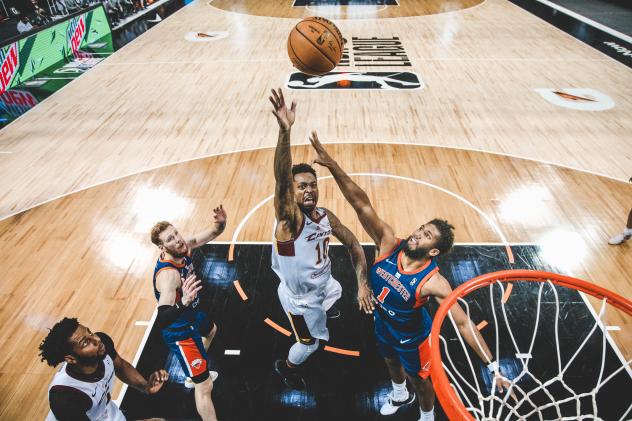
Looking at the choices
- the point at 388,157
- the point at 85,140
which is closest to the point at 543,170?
the point at 388,157

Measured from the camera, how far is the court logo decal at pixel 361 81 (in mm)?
9219

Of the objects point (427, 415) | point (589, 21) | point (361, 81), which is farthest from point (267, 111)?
point (589, 21)

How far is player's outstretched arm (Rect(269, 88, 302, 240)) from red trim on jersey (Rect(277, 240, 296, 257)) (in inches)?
2.0

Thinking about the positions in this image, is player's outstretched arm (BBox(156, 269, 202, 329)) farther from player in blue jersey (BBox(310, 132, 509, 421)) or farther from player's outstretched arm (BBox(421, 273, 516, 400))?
player's outstretched arm (BBox(421, 273, 516, 400))

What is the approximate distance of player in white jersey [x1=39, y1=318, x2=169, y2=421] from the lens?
2279 millimetres

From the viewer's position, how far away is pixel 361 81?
9.45 metres

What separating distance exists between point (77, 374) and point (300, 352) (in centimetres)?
157

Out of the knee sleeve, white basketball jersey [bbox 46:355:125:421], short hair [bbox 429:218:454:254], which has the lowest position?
→ the knee sleeve

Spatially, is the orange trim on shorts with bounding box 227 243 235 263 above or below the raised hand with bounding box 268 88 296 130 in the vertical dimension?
below

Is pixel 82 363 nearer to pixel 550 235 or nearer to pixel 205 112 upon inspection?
pixel 550 235

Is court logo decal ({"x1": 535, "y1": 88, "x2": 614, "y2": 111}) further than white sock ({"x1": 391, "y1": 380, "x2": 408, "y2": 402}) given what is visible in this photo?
Yes

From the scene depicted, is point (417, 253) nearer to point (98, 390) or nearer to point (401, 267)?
point (401, 267)

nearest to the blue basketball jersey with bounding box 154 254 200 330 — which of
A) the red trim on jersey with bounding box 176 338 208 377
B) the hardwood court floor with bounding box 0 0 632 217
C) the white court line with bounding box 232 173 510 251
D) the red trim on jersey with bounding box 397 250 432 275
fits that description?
the red trim on jersey with bounding box 176 338 208 377

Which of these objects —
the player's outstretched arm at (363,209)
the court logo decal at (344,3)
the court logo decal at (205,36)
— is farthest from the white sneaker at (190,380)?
the court logo decal at (344,3)
